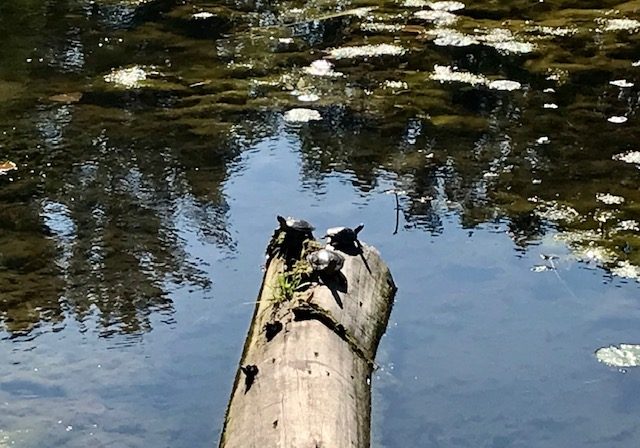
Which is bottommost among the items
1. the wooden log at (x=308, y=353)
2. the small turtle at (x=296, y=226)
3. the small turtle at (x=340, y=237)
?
the wooden log at (x=308, y=353)

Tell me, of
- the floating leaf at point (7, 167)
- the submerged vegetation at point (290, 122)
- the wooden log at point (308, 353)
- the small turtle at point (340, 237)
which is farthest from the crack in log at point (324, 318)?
the floating leaf at point (7, 167)

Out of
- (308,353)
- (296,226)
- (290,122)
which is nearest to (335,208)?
(296,226)

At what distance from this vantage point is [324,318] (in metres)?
2.86

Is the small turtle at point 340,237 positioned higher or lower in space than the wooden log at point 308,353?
higher

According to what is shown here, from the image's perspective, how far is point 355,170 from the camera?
4648 mm

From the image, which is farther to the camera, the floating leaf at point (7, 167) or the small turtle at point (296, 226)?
the floating leaf at point (7, 167)

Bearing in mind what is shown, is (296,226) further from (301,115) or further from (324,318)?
(301,115)

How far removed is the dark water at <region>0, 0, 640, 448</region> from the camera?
9.84 feet

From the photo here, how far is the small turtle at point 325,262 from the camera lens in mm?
3053

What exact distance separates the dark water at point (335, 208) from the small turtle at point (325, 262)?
0.34 meters

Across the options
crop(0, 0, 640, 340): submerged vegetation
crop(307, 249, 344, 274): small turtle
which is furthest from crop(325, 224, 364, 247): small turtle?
crop(0, 0, 640, 340): submerged vegetation

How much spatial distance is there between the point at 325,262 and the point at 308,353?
44 cm

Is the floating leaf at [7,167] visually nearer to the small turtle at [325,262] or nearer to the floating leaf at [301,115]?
the floating leaf at [301,115]

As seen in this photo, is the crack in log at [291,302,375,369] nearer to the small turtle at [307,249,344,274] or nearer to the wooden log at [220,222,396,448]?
the wooden log at [220,222,396,448]
